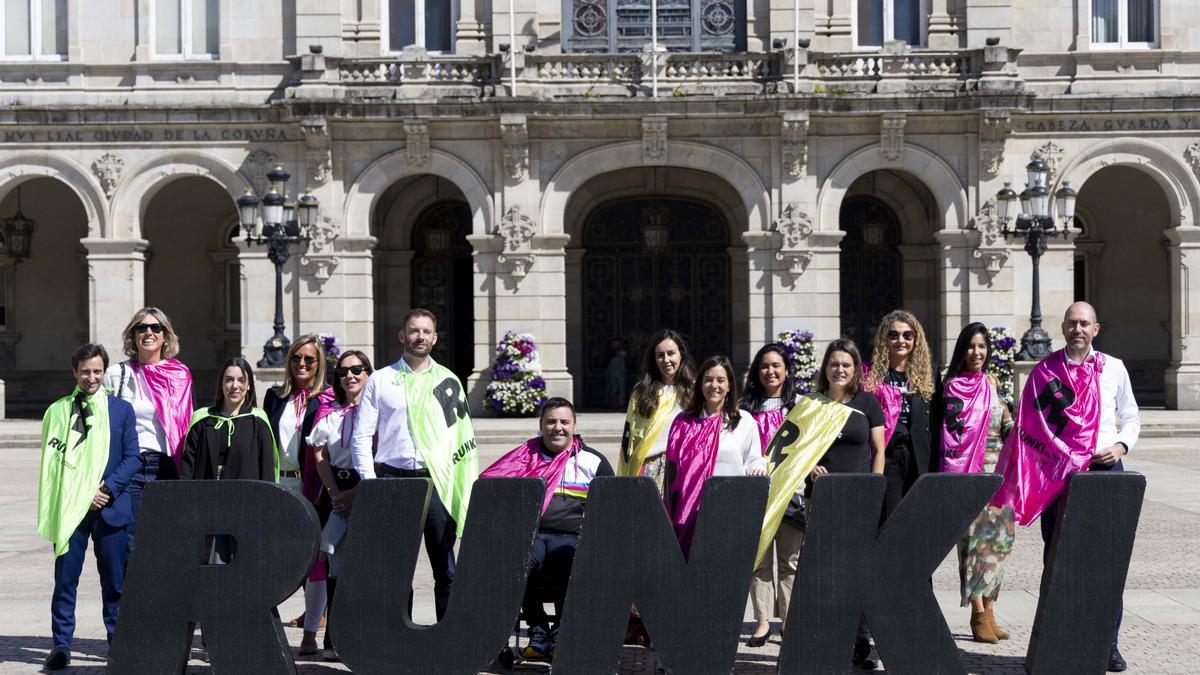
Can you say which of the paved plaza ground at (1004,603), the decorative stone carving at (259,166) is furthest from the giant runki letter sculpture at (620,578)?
the decorative stone carving at (259,166)

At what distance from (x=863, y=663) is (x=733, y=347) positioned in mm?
21825

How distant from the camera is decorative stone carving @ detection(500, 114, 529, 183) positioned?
2686 centimetres

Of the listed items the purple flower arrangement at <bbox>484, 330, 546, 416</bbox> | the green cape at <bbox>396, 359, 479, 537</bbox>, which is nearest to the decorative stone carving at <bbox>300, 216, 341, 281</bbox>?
the purple flower arrangement at <bbox>484, 330, 546, 416</bbox>

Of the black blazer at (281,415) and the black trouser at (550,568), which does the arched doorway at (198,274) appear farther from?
the black trouser at (550,568)

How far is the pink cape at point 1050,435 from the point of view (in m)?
8.72

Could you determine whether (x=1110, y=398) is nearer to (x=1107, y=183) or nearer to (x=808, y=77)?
(x=808, y=77)

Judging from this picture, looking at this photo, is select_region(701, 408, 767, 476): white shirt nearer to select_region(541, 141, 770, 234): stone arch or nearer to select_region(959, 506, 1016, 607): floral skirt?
select_region(959, 506, 1016, 607): floral skirt

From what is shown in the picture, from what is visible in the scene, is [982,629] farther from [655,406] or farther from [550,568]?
[550,568]

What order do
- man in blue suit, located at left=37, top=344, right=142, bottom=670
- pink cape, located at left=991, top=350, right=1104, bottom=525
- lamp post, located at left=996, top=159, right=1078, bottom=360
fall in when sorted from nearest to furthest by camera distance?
1. man in blue suit, located at left=37, top=344, right=142, bottom=670
2. pink cape, located at left=991, top=350, right=1104, bottom=525
3. lamp post, located at left=996, top=159, right=1078, bottom=360

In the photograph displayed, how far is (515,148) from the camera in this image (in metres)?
27.2

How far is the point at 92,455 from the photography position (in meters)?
8.66

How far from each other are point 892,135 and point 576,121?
5.80m

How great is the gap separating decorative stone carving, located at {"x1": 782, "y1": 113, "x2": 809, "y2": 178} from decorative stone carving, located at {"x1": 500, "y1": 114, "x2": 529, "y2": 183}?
474 cm

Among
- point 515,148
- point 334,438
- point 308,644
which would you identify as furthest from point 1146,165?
point 308,644
